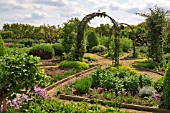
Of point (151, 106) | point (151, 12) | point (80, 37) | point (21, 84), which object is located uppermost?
point (151, 12)

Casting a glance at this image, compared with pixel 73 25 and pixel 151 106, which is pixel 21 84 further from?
pixel 73 25

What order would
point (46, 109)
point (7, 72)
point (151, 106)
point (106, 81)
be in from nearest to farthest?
point (7, 72) → point (46, 109) → point (151, 106) → point (106, 81)

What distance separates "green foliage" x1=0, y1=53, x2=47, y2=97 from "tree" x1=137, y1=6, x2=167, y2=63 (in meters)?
12.1

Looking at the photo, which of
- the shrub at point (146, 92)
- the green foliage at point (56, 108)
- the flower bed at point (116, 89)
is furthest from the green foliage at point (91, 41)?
→ the green foliage at point (56, 108)

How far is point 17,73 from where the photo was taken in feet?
17.5

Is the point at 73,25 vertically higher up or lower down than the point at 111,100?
higher up

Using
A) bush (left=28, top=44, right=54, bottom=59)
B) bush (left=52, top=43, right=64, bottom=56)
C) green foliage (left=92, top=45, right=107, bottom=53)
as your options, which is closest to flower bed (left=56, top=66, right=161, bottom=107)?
bush (left=28, top=44, right=54, bottom=59)

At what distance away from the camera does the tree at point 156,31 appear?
53.6ft

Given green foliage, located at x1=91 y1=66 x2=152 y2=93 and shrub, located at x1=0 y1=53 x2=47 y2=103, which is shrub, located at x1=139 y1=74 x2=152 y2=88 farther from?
shrub, located at x1=0 y1=53 x2=47 y2=103

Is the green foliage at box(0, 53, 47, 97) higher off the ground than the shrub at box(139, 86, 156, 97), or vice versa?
the green foliage at box(0, 53, 47, 97)

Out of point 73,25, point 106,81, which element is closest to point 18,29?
point 73,25

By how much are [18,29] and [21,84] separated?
4409cm

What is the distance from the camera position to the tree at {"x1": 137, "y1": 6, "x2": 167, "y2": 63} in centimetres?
1634

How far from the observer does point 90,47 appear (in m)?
28.5
